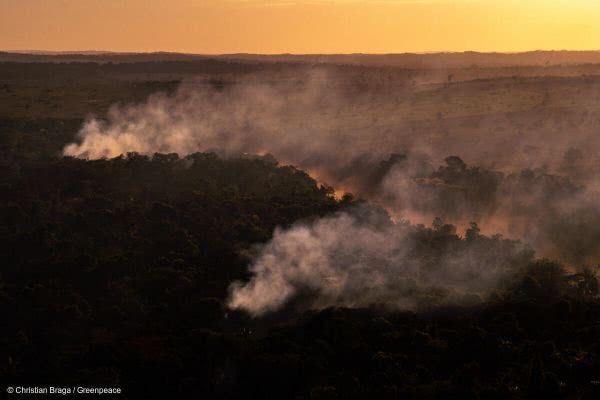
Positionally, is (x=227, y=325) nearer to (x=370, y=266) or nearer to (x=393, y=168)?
(x=370, y=266)

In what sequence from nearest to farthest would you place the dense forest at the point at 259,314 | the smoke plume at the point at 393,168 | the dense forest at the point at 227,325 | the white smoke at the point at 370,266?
the dense forest at the point at 227,325 < the dense forest at the point at 259,314 < the white smoke at the point at 370,266 < the smoke plume at the point at 393,168

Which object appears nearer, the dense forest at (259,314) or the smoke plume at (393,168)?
the dense forest at (259,314)

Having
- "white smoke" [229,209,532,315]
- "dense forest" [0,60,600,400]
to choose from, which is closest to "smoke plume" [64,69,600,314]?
"white smoke" [229,209,532,315]

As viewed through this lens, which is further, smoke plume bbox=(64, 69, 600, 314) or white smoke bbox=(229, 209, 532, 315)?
smoke plume bbox=(64, 69, 600, 314)

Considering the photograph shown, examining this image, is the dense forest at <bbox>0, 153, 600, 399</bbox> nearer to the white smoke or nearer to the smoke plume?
the white smoke

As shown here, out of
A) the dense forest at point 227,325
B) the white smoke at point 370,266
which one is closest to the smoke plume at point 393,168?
the white smoke at point 370,266

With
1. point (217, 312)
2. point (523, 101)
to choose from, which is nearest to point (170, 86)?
point (523, 101)

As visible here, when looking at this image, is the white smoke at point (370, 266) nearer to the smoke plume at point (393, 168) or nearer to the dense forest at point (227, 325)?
the smoke plume at point (393, 168)

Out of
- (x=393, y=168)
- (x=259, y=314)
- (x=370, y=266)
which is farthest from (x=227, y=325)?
(x=393, y=168)

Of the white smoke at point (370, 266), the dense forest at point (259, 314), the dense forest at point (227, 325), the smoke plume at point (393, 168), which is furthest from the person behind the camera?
the smoke plume at point (393, 168)
